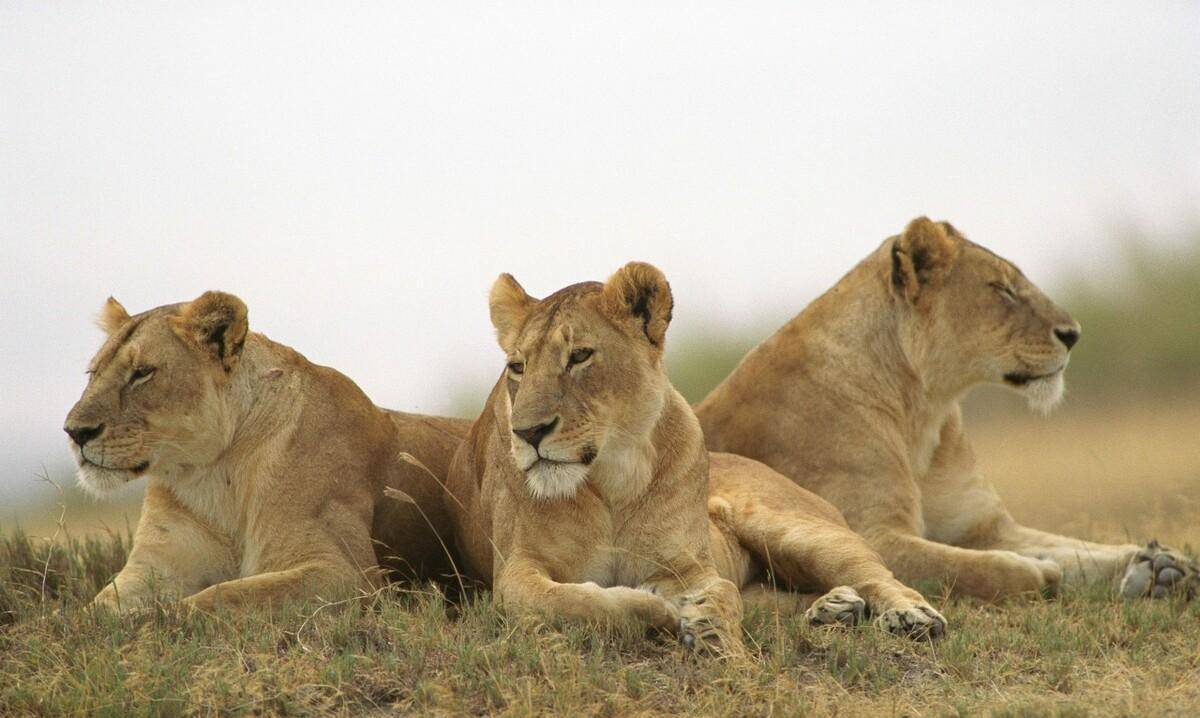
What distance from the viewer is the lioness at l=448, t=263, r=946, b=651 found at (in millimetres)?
5172

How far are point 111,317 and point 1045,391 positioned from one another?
13.2 ft

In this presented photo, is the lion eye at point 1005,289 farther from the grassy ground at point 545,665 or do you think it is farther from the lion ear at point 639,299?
the lion ear at point 639,299

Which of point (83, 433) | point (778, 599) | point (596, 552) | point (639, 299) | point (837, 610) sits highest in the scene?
point (639, 299)

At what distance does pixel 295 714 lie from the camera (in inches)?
182

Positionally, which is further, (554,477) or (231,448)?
(231,448)

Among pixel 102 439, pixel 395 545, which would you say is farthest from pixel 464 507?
pixel 102 439

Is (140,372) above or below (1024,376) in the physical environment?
above

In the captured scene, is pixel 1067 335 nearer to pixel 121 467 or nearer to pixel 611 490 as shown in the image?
pixel 611 490

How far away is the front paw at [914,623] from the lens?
546cm

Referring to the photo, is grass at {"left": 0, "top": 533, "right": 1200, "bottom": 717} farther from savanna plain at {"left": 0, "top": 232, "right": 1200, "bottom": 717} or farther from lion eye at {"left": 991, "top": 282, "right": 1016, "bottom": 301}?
lion eye at {"left": 991, "top": 282, "right": 1016, "bottom": 301}

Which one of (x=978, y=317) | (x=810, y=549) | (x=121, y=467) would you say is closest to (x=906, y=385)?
(x=978, y=317)

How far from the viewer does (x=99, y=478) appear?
233 inches

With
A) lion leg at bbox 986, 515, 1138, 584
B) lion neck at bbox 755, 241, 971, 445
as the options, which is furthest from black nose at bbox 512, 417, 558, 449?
lion leg at bbox 986, 515, 1138, 584

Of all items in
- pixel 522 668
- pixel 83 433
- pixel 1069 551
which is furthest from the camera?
pixel 1069 551
